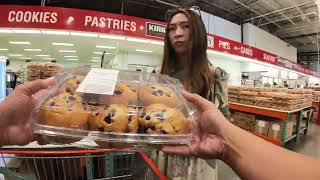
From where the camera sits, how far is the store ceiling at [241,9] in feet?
33.8

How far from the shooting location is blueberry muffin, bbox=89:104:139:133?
68 cm

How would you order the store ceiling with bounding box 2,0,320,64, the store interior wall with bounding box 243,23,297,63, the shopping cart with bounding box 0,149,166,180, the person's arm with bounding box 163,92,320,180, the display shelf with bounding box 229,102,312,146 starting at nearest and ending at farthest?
the person's arm with bounding box 163,92,320,180 → the shopping cart with bounding box 0,149,166,180 → the display shelf with bounding box 229,102,312,146 → the store ceiling with bounding box 2,0,320,64 → the store interior wall with bounding box 243,23,297,63

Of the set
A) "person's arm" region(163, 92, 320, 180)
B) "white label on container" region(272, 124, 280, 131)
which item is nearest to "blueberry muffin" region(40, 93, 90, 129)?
"person's arm" region(163, 92, 320, 180)

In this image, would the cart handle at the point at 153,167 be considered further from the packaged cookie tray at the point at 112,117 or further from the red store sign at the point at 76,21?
the red store sign at the point at 76,21

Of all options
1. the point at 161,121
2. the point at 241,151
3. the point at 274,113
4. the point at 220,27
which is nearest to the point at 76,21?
the point at 274,113

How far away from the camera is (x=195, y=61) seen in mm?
1506

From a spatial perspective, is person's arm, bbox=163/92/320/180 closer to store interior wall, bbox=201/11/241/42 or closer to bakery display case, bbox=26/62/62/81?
bakery display case, bbox=26/62/62/81

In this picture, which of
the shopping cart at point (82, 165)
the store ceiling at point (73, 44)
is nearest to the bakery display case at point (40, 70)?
the shopping cart at point (82, 165)

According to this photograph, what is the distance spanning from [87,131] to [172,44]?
1096mm

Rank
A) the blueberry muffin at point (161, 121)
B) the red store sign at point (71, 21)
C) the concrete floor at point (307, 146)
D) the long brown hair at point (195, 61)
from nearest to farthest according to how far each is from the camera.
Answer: the blueberry muffin at point (161, 121), the long brown hair at point (195, 61), the concrete floor at point (307, 146), the red store sign at point (71, 21)

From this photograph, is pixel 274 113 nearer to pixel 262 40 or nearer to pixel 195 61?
pixel 195 61

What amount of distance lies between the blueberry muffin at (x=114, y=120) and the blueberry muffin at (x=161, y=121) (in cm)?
3

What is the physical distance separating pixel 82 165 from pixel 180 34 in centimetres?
109

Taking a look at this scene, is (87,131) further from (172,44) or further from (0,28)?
(0,28)
